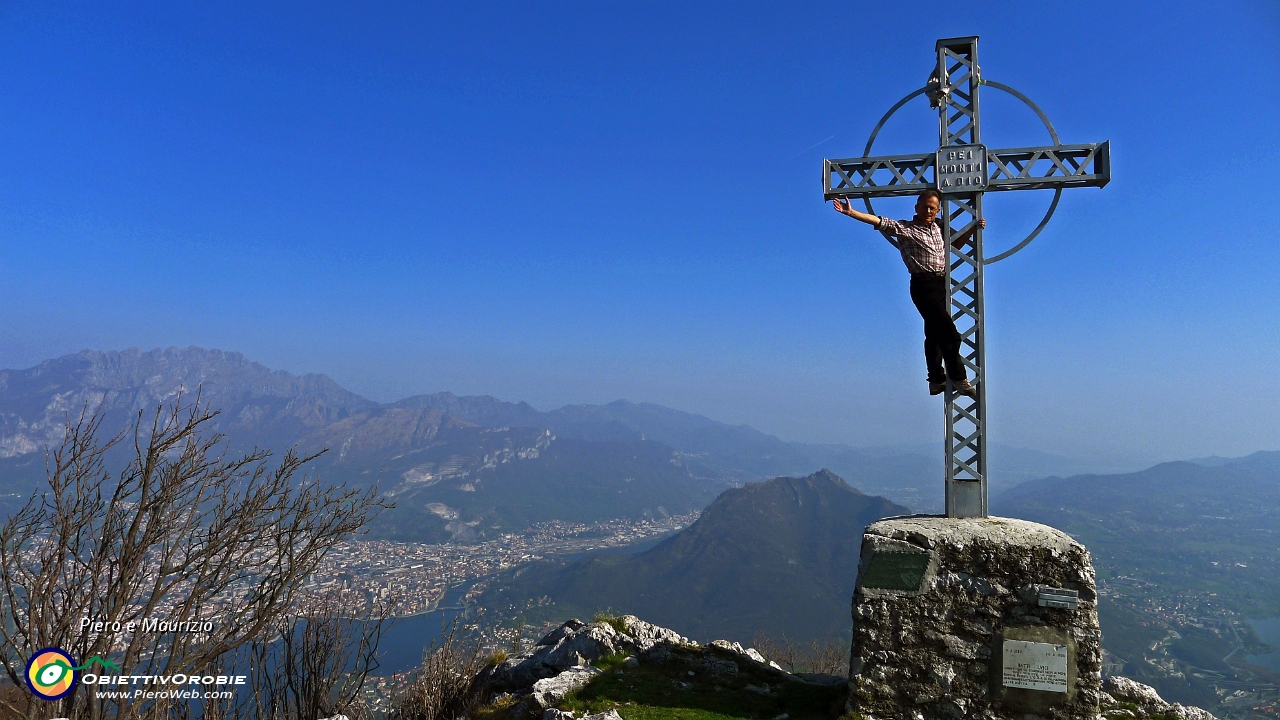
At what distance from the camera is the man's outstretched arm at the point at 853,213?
793 cm

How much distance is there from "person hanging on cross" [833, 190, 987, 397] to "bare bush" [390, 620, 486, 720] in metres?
7.56

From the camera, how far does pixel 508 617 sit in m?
114

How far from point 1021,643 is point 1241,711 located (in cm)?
8977

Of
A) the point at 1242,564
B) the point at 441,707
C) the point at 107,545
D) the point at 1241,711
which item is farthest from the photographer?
the point at 1242,564

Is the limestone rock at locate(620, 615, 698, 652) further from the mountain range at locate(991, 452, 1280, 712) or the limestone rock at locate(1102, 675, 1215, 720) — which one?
the mountain range at locate(991, 452, 1280, 712)

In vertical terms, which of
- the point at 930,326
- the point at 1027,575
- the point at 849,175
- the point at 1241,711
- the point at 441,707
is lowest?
the point at 1241,711

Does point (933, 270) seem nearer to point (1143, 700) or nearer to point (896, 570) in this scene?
point (896, 570)

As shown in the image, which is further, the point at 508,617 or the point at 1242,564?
the point at 1242,564

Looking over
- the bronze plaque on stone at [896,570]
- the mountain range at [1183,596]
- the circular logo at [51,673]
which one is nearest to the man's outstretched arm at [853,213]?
the bronze plaque on stone at [896,570]

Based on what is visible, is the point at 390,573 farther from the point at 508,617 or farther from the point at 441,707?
the point at 441,707

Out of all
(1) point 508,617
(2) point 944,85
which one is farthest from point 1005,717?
(1) point 508,617

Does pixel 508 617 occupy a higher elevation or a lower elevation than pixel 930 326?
lower

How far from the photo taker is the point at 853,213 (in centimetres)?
791

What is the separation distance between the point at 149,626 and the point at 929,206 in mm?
9477
